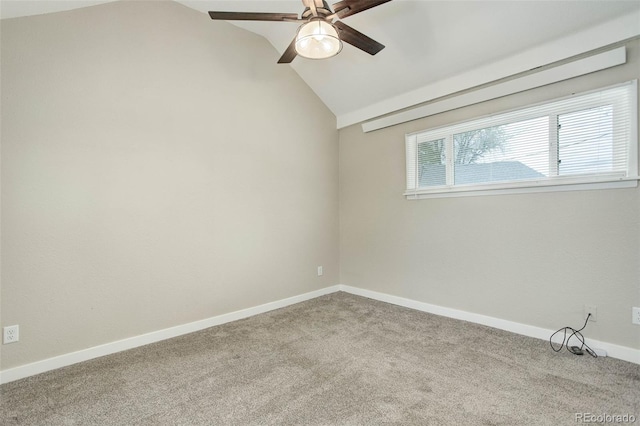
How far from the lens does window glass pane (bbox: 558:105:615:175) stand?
2.30m

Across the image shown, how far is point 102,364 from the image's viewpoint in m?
2.31

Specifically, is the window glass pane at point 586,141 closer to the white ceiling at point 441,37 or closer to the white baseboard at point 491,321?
the white ceiling at point 441,37

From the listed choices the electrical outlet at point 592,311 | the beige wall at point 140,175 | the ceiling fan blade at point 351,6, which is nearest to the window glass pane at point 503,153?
the electrical outlet at point 592,311

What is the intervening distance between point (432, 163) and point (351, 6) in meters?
1.98

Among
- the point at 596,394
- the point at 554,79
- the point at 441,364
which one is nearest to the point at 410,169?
the point at 554,79

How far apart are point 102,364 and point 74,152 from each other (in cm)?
166

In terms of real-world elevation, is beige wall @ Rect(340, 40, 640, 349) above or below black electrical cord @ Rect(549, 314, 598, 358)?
above

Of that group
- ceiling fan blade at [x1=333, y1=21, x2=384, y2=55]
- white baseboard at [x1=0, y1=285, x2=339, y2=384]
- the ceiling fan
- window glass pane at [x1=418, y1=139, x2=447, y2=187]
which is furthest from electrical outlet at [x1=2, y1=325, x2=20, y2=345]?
window glass pane at [x1=418, y1=139, x2=447, y2=187]

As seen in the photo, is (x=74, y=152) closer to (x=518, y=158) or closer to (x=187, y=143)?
(x=187, y=143)

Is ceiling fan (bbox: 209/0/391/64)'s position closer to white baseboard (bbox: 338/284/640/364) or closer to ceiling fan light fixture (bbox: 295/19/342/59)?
ceiling fan light fixture (bbox: 295/19/342/59)

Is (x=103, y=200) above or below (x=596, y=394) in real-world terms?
above

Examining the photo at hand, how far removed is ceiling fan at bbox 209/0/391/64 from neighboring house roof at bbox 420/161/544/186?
5.21 feet

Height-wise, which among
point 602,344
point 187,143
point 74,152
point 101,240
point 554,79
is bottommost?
point 602,344

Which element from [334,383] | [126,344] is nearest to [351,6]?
[334,383]
